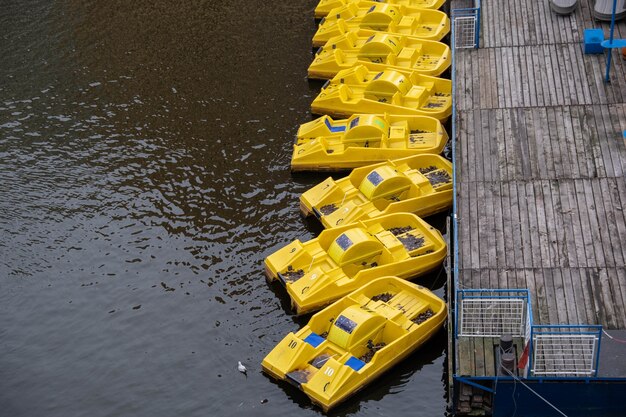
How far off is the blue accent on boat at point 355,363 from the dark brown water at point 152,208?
34.7 inches

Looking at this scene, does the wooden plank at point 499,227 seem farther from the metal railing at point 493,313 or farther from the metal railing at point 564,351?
the metal railing at point 564,351

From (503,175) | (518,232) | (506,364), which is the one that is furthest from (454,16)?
(506,364)

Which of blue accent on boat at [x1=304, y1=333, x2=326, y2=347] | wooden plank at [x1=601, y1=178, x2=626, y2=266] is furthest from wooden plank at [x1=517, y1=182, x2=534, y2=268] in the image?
blue accent on boat at [x1=304, y1=333, x2=326, y2=347]

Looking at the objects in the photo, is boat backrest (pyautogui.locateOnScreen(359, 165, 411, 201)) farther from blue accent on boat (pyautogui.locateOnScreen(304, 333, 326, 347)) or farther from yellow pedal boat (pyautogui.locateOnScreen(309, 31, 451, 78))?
yellow pedal boat (pyautogui.locateOnScreen(309, 31, 451, 78))

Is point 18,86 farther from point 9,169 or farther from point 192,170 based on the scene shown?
point 192,170

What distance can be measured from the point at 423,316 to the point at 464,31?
13993 millimetres

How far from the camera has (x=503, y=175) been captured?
1102 inches

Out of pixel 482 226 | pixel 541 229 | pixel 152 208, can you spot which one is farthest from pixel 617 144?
pixel 152 208

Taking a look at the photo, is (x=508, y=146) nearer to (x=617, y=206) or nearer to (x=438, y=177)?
(x=438, y=177)

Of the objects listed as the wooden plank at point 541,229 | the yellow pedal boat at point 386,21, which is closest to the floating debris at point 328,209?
the wooden plank at point 541,229

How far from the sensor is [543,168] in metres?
28.1

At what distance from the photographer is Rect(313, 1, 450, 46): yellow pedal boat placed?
1581 inches

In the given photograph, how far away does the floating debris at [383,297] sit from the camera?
26.9 meters

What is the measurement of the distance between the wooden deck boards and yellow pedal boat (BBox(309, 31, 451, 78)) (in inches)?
117
